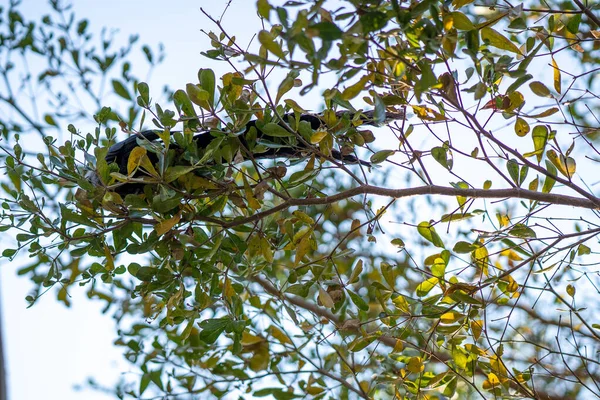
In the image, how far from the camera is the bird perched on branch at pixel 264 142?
3.00 ft

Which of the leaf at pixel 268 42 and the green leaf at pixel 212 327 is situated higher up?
the leaf at pixel 268 42

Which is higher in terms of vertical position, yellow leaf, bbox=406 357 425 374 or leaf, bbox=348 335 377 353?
leaf, bbox=348 335 377 353

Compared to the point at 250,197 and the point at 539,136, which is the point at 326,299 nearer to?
the point at 250,197

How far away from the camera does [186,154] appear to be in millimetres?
901

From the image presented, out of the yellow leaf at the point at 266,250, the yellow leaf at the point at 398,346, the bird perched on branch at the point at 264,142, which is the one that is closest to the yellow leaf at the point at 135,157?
the bird perched on branch at the point at 264,142

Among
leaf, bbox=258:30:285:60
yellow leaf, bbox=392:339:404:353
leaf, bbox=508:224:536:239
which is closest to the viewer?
leaf, bbox=258:30:285:60

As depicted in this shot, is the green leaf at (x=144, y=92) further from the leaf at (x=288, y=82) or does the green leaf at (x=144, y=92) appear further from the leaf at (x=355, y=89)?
the leaf at (x=355, y=89)

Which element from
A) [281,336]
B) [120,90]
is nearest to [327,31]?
[281,336]

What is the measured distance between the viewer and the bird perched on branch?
915 mm

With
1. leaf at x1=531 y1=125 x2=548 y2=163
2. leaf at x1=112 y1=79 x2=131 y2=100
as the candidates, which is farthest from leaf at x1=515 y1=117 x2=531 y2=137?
leaf at x1=112 y1=79 x2=131 y2=100

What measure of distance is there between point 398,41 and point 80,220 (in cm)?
51

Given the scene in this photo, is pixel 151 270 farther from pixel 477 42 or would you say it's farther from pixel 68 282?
pixel 477 42

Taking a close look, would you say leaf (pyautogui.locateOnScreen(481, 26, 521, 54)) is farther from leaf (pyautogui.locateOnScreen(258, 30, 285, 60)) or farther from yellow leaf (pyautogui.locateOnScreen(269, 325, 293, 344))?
yellow leaf (pyautogui.locateOnScreen(269, 325, 293, 344))

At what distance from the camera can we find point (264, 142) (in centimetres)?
92
